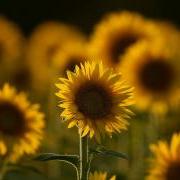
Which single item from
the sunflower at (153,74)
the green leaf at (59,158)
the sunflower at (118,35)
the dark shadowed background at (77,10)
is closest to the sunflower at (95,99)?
the green leaf at (59,158)

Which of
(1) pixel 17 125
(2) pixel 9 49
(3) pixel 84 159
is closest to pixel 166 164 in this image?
(3) pixel 84 159

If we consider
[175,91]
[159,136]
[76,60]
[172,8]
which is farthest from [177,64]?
[172,8]

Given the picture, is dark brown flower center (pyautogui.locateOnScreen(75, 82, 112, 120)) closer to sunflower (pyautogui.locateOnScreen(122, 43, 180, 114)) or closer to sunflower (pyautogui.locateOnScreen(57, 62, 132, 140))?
sunflower (pyautogui.locateOnScreen(57, 62, 132, 140))

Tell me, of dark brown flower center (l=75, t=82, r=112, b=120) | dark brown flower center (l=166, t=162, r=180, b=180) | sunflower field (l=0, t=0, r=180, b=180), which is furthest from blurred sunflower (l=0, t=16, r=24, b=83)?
dark brown flower center (l=75, t=82, r=112, b=120)

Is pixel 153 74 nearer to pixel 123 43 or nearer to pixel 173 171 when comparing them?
pixel 123 43

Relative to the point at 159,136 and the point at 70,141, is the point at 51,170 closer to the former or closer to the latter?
the point at 70,141

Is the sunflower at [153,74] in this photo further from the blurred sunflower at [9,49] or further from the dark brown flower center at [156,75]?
the blurred sunflower at [9,49]
